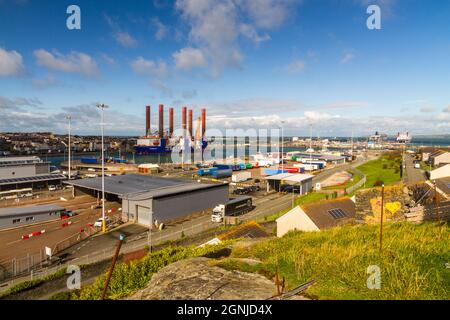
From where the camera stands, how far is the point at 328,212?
73.9 feet

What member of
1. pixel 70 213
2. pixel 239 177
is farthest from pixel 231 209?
pixel 239 177

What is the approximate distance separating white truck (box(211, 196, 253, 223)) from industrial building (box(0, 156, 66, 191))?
127 feet

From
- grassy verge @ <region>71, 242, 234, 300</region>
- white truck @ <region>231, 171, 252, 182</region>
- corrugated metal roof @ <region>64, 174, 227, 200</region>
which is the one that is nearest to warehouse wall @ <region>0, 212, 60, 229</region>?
corrugated metal roof @ <region>64, 174, 227, 200</region>

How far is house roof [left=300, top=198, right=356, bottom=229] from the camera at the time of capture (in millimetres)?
21266

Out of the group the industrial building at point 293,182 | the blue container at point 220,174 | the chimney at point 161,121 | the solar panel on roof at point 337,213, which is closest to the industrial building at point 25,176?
the blue container at point 220,174

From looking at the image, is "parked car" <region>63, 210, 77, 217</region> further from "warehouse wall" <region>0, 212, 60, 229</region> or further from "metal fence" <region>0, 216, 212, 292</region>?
"metal fence" <region>0, 216, 212, 292</region>

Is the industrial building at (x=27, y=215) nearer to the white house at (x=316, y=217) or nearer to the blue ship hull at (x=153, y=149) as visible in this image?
the white house at (x=316, y=217)

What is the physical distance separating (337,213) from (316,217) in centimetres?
242

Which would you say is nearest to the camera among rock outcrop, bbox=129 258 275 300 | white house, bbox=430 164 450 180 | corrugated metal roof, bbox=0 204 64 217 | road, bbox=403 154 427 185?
rock outcrop, bbox=129 258 275 300

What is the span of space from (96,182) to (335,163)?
88.4 m

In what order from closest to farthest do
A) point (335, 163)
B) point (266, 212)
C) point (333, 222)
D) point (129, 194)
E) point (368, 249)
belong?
point (368, 249) < point (333, 222) < point (129, 194) < point (266, 212) < point (335, 163)
